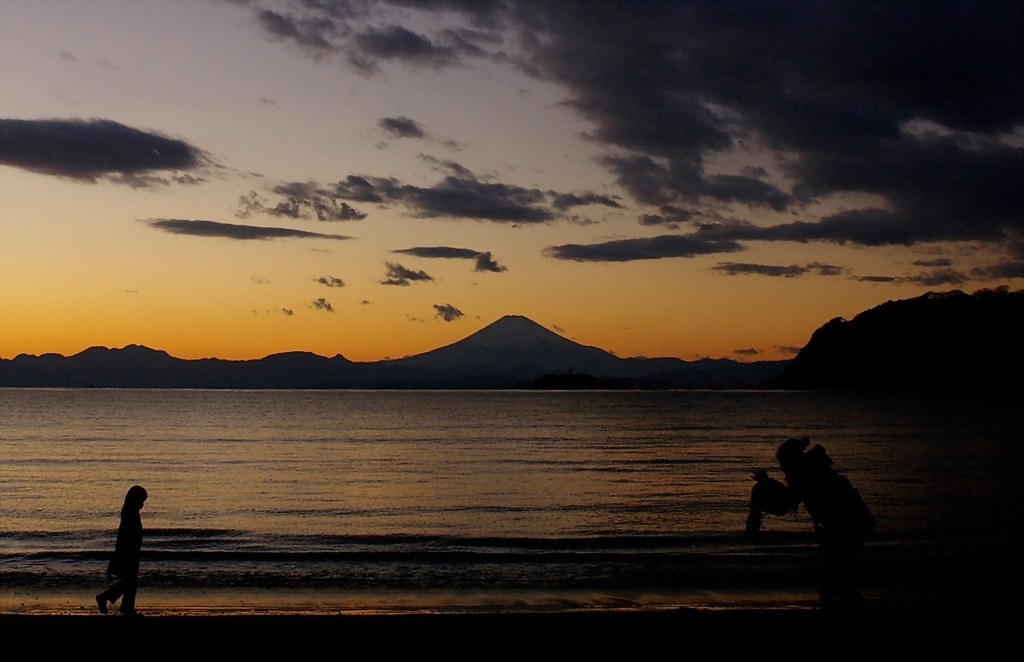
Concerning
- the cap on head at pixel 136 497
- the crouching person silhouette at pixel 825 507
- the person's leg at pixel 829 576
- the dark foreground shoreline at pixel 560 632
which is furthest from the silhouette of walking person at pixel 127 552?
the person's leg at pixel 829 576

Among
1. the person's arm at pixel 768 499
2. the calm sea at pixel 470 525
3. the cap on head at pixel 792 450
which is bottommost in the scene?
the calm sea at pixel 470 525

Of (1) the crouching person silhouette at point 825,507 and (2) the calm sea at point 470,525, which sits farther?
(2) the calm sea at point 470,525

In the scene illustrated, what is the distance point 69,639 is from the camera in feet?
33.2

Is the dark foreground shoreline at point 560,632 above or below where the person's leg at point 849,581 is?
below

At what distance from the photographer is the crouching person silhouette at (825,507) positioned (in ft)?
22.9

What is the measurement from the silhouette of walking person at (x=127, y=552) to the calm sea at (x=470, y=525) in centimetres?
369

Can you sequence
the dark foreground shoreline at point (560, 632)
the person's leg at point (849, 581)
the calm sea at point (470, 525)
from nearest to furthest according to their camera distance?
the person's leg at point (849, 581) → the dark foreground shoreline at point (560, 632) → the calm sea at point (470, 525)

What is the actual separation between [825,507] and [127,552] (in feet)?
32.2

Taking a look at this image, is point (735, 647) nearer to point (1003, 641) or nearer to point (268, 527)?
point (1003, 641)

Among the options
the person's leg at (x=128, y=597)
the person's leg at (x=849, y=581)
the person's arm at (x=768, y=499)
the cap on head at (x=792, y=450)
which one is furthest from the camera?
the person's leg at (x=128, y=597)

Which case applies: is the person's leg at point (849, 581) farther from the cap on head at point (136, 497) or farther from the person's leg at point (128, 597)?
the person's leg at point (128, 597)

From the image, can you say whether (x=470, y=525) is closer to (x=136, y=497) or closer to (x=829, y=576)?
(x=136, y=497)

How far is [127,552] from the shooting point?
1123cm

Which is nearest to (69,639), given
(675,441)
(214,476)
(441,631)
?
(441,631)
